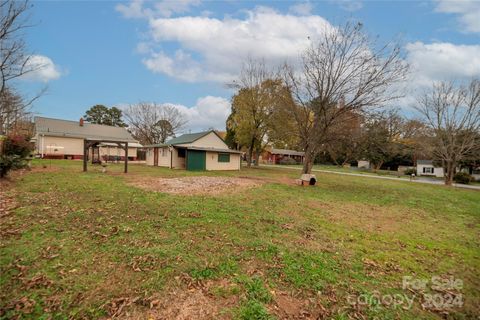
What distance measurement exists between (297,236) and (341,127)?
45.9ft

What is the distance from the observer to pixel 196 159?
23047mm

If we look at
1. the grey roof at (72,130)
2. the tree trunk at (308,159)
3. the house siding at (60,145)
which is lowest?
the tree trunk at (308,159)

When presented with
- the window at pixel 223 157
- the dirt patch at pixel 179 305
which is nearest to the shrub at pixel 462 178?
the window at pixel 223 157

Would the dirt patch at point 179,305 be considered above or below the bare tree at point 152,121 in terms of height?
below

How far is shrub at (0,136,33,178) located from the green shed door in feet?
38.7

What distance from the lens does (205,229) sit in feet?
17.5

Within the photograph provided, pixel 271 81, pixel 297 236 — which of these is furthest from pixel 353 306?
pixel 271 81

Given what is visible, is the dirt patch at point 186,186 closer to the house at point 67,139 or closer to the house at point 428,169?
the house at point 67,139

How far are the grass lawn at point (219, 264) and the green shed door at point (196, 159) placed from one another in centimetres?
1552

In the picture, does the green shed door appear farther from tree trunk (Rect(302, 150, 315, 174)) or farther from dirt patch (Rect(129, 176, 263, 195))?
tree trunk (Rect(302, 150, 315, 174))

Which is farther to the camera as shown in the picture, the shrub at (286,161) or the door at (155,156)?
the shrub at (286,161)

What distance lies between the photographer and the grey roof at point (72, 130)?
27698 millimetres

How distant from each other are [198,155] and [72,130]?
18349 millimetres

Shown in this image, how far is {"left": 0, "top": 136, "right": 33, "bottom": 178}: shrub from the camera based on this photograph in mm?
10062
